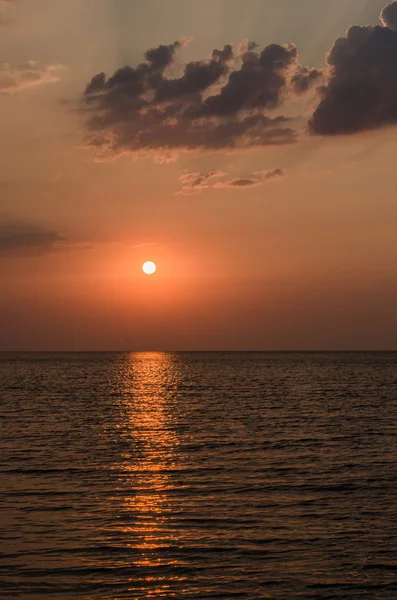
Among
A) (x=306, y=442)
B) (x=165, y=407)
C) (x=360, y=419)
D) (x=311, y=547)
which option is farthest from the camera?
(x=165, y=407)

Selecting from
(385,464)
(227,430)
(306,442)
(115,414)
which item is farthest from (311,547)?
(115,414)

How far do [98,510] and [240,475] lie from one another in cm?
979

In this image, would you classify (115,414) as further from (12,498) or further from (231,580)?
(231,580)

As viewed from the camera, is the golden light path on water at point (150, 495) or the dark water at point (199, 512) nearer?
the dark water at point (199, 512)

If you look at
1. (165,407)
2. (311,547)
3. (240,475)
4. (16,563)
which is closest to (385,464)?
(240,475)

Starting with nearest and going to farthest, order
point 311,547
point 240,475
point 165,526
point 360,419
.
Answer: point 311,547
point 165,526
point 240,475
point 360,419

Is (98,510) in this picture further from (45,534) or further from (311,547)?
(311,547)

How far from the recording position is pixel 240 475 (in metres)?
34.8

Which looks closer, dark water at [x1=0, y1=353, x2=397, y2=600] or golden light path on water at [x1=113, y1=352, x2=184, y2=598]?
dark water at [x1=0, y1=353, x2=397, y2=600]

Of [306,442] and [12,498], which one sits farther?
[306,442]

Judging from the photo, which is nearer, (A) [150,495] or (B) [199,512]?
(B) [199,512]

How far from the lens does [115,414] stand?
71.1 m

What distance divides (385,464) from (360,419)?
2621cm

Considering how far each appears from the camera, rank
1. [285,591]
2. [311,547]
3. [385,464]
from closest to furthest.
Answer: [285,591]
[311,547]
[385,464]
